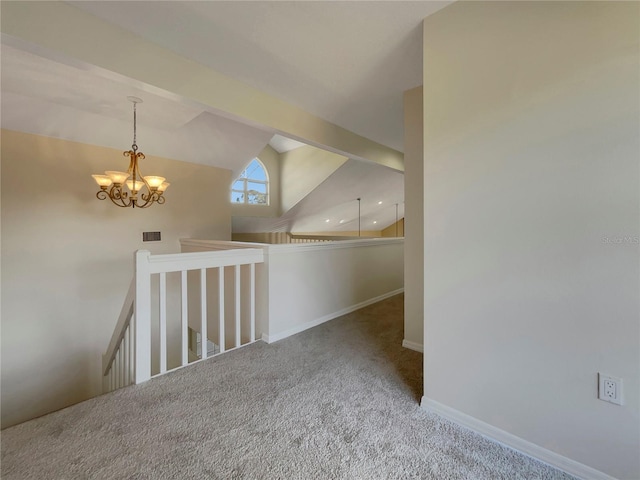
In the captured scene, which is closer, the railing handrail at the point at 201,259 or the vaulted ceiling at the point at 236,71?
the vaulted ceiling at the point at 236,71

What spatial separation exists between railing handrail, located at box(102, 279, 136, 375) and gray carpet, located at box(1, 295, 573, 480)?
0.71 meters

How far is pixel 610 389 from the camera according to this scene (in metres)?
1.15

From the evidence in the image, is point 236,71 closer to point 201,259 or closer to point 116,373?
point 201,259

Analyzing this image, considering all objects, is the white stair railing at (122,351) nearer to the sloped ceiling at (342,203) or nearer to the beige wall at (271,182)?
the sloped ceiling at (342,203)

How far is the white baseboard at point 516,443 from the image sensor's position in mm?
1209

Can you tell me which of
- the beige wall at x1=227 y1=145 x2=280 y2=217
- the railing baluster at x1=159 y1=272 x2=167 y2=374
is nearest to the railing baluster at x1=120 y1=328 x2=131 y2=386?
the railing baluster at x1=159 y1=272 x2=167 y2=374

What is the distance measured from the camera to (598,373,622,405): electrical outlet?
3.73ft

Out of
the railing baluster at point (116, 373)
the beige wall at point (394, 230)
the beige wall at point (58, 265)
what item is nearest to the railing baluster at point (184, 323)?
the railing baluster at point (116, 373)

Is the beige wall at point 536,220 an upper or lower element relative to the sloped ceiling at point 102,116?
lower

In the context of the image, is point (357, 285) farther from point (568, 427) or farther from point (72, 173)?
point (72, 173)

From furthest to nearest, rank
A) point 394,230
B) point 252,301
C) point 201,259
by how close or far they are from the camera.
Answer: point 394,230
point 252,301
point 201,259

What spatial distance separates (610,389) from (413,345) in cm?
145

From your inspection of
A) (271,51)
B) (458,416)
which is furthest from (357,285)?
(271,51)

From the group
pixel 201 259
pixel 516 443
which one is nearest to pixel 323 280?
pixel 201 259
